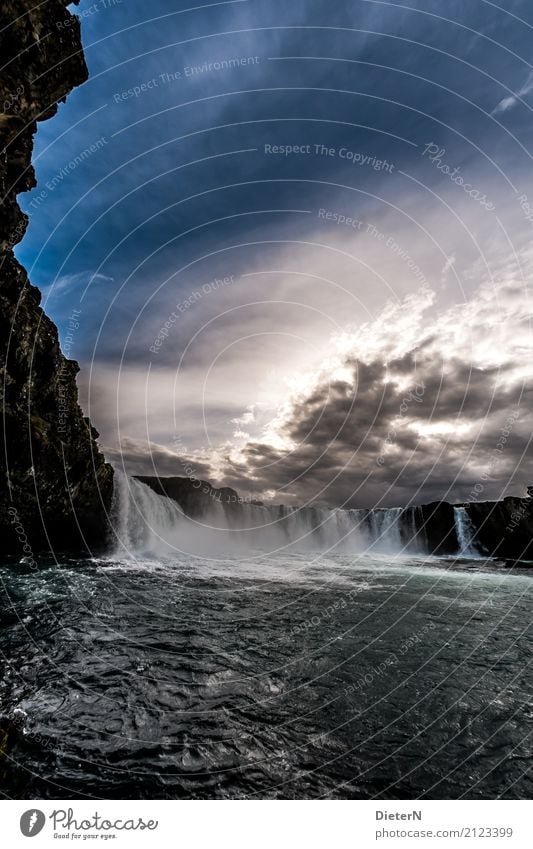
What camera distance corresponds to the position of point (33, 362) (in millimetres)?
23203

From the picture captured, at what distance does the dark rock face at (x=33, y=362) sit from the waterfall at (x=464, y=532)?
5251cm

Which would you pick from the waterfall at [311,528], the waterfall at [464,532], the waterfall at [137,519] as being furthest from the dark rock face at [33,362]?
the waterfall at [464,532]

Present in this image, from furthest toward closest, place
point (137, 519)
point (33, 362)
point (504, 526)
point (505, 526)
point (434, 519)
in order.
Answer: point (434, 519)
point (504, 526)
point (505, 526)
point (137, 519)
point (33, 362)

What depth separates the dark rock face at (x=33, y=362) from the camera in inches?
693

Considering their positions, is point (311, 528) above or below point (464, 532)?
below

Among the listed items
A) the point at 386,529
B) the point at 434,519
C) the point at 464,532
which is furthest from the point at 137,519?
the point at 464,532

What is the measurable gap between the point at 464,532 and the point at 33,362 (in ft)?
→ 198

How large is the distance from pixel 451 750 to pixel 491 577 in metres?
28.8

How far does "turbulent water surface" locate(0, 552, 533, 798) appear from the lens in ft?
17.0

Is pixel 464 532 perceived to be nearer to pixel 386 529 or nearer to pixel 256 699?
pixel 386 529

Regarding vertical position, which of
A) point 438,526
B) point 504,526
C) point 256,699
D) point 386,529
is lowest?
point 386,529

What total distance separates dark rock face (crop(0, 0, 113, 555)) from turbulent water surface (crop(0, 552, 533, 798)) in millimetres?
9650
